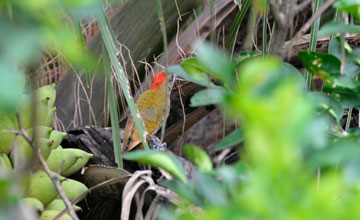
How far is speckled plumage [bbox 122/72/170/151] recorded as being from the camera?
2.00 m

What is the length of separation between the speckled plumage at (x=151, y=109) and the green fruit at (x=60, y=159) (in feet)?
3.05

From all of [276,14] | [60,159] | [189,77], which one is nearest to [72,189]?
[60,159]

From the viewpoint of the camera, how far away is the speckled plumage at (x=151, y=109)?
200cm

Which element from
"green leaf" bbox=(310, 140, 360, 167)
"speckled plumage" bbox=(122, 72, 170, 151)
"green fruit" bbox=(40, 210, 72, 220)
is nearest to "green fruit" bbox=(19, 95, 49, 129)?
"green fruit" bbox=(40, 210, 72, 220)

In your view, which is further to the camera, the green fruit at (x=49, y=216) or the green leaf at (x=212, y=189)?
the green fruit at (x=49, y=216)

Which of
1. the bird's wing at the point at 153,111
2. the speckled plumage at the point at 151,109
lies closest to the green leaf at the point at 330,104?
the speckled plumage at the point at 151,109

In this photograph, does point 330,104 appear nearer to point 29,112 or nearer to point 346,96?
point 346,96

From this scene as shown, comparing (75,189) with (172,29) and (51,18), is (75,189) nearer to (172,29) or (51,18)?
(51,18)

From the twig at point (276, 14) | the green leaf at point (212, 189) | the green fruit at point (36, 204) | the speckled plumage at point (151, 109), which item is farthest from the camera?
the speckled plumage at point (151, 109)

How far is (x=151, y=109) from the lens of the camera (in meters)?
Result: 2.30

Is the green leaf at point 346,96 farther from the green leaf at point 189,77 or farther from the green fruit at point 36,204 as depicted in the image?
the green fruit at point 36,204

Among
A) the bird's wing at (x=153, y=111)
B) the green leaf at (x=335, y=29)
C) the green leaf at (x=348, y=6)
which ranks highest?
the green leaf at (x=348, y=6)

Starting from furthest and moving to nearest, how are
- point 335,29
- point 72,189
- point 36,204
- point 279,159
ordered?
point 72,189, point 36,204, point 335,29, point 279,159

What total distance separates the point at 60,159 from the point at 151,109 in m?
1.32
